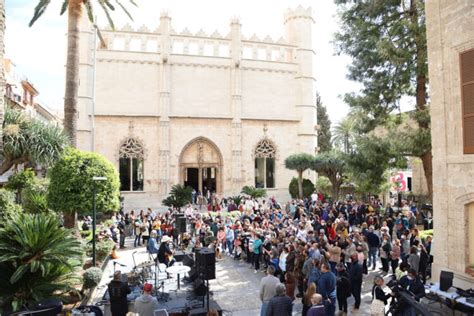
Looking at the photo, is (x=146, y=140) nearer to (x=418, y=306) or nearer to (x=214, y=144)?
(x=214, y=144)

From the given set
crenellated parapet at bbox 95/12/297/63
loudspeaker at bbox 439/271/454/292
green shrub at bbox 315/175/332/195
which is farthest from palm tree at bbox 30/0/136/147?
green shrub at bbox 315/175/332/195

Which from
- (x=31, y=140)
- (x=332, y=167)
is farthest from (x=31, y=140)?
(x=332, y=167)

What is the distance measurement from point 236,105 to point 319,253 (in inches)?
908

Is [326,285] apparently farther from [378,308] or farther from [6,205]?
[6,205]

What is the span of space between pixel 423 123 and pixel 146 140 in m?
20.7

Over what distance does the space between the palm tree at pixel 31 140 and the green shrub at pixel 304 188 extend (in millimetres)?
19355

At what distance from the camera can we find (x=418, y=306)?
19.7 ft

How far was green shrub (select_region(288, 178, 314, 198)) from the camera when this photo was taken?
2969cm

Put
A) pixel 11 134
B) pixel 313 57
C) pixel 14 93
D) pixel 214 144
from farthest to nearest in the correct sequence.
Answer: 1. pixel 14 93
2. pixel 313 57
3. pixel 214 144
4. pixel 11 134

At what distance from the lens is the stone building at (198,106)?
95.7 feet

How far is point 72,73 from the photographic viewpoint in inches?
583

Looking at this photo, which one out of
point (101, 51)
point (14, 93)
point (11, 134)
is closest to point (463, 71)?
point (11, 134)

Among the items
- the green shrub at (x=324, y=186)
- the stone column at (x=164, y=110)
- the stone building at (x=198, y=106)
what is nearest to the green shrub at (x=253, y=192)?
the stone building at (x=198, y=106)

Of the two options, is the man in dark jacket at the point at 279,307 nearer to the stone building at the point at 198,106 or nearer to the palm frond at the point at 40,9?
the palm frond at the point at 40,9
